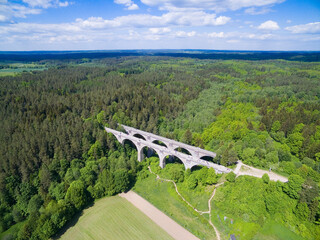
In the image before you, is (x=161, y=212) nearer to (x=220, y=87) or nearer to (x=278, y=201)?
(x=278, y=201)

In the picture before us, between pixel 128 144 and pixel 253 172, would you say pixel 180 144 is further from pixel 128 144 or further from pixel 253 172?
pixel 253 172

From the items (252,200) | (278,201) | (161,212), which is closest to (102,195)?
(161,212)

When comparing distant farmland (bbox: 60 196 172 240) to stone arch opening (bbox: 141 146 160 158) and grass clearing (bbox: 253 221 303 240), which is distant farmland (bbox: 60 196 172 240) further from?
stone arch opening (bbox: 141 146 160 158)

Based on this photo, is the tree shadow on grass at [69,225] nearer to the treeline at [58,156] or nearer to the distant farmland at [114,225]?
the distant farmland at [114,225]

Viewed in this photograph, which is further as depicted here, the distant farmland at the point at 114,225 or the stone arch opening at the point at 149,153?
the stone arch opening at the point at 149,153

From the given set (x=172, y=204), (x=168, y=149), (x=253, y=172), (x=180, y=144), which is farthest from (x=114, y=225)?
(x=253, y=172)

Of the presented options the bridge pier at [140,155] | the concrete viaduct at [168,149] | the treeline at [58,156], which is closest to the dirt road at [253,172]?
the concrete viaduct at [168,149]
